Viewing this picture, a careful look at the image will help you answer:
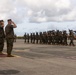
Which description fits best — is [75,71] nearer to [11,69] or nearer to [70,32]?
[11,69]

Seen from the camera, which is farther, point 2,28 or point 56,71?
point 2,28

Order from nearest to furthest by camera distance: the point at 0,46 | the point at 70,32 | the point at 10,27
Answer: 1. the point at 10,27
2. the point at 0,46
3. the point at 70,32

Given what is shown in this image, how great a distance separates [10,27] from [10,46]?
40.2 inches

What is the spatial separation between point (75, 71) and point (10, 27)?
6.72 m

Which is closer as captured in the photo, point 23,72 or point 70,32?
point 23,72

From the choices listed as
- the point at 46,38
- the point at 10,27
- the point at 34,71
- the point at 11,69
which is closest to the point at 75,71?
the point at 34,71

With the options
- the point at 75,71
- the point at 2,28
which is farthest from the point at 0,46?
the point at 75,71

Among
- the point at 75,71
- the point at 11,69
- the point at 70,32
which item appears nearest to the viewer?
the point at 75,71

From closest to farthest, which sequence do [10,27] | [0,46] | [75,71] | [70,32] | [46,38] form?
[75,71], [10,27], [0,46], [70,32], [46,38]

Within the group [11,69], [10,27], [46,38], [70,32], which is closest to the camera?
[11,69]

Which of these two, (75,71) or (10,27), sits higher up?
(10,27)

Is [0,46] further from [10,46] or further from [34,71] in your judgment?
[34,71]

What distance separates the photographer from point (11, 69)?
10.8 metres

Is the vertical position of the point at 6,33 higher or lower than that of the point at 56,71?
higher
